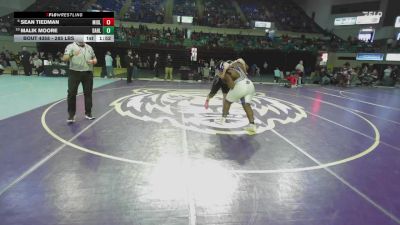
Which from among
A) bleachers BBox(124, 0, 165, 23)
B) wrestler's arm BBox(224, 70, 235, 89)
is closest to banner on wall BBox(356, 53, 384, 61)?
bleachers BBox(124, 0, 165, 23)

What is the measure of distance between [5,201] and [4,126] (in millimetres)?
3705

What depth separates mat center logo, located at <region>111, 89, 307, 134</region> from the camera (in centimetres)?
731

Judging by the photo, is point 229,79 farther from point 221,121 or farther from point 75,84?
point 75,84

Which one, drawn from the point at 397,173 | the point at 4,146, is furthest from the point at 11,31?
the point at 397,173

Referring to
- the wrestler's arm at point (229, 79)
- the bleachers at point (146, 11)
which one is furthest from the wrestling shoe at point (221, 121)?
the bleachers at point (146, 11)

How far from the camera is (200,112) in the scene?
345 inches

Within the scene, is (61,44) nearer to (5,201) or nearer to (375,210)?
(5,201)

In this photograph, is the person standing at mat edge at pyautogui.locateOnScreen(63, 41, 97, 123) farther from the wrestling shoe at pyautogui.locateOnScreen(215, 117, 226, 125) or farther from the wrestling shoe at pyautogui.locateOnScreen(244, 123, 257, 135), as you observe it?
the wrestling shoe at pyautogui.locateOnScreen(244, 123, 257, 135)

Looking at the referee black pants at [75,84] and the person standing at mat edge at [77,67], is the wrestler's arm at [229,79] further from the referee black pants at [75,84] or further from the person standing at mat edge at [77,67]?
the referee black pants at [75,84]

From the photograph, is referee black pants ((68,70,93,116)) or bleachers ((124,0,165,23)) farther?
bleachers ((124,0,165,23))

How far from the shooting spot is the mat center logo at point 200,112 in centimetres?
731

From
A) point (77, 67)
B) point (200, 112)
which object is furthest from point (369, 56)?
point (77, 67)
